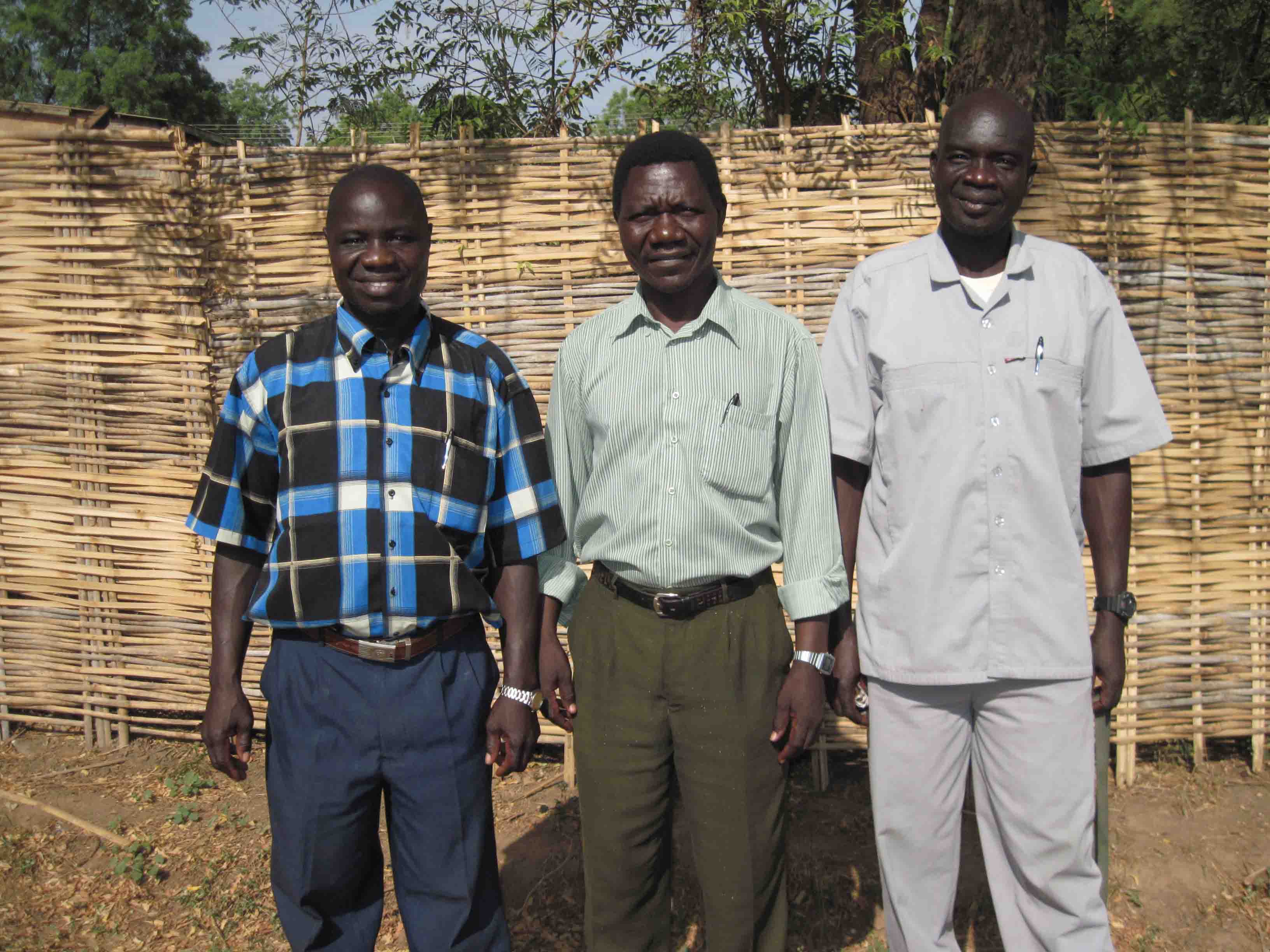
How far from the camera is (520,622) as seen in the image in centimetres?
253

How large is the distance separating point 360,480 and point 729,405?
891mm

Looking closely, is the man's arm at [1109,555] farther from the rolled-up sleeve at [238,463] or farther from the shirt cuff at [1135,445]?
the rolled-up sleeve at [238,463]

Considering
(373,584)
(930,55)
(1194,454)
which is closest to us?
(373,584)

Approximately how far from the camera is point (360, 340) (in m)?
2.39

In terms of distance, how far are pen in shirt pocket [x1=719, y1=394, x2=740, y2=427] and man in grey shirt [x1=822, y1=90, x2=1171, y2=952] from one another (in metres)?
0.32

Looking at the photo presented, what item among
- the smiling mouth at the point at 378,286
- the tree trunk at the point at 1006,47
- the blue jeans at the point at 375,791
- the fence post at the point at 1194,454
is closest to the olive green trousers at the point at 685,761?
the blue jeans at the point at 375,791

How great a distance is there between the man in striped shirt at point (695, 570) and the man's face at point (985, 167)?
498 millimetres

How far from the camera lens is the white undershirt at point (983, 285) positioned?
2.53 m

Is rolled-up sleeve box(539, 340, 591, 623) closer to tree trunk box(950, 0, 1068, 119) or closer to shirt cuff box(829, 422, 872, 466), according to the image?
shirt cuff box(829, 422, 872, 466)

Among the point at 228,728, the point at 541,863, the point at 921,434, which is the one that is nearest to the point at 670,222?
the point at 921,434

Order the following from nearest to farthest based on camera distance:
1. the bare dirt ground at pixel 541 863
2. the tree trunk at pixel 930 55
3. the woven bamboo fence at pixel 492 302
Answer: the bare dirt ground at pixel 541 863, the woven bamboo fence at pixel 492 302, the tree trunk at pixel 930 55

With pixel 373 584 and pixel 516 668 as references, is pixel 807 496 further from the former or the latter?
pixel 373 584

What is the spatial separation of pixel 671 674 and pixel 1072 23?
794cm

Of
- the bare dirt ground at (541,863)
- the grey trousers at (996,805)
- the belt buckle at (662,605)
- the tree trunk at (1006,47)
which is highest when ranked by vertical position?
the tree trunk at (1006,47)
